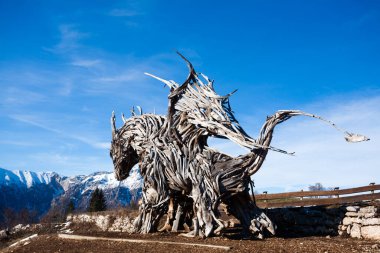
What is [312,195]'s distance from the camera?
50.5 ft

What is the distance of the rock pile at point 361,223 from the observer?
1034 centimetres

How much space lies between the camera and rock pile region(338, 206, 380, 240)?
10344mm

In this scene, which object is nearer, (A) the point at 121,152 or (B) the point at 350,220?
(B) the point at 350,220

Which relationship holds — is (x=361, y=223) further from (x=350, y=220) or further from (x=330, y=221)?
(x=330, y=221)

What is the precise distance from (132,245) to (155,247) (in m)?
0.68

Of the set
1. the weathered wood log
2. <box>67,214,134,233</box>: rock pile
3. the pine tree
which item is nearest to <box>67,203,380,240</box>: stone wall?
the weathered wood log

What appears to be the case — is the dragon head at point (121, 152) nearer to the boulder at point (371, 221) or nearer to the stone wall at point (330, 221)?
the stone wall at point (330, 221)

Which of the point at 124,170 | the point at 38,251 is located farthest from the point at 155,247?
the point at 124,170

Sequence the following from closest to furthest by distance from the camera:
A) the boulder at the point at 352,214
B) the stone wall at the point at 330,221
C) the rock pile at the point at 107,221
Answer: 1. the stone wall at the point at 330,221
2. the boulder at the point at 352,214
3. the rock pile at the point at 107,221

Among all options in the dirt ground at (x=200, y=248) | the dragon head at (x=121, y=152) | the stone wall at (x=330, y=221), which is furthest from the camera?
the dragon head at (x=121, y=152)

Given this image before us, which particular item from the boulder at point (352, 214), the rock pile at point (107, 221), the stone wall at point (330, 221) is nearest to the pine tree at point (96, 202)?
the rock pile at point (107, 221)

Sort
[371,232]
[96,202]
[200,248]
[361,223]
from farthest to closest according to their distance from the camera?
1. [96,202]
2. [361,223]
3. [371,232]
4. [200,248]

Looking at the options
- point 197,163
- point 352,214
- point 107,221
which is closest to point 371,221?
point 352,214

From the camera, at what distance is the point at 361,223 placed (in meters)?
10.7
